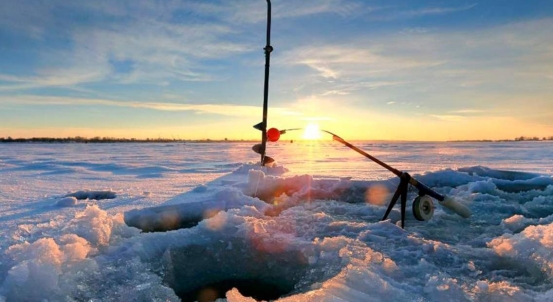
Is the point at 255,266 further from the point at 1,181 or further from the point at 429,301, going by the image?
the point at 1,181

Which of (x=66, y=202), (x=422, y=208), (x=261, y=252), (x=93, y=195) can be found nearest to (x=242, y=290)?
(x=261, y=252)

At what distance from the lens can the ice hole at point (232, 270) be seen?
126 inches

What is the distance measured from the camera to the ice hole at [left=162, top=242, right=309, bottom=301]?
3199 mm

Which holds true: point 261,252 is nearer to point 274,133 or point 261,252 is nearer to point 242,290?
point 242,290

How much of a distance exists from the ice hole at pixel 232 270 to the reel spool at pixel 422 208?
4.50 feet

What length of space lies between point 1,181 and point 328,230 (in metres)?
7.23

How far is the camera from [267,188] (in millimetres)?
7043

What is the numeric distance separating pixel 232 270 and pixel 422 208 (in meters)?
2.16

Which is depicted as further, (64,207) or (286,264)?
(64,207)

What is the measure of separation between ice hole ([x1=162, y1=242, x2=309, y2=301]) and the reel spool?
137 cm

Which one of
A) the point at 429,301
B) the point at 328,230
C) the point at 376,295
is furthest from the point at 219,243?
the point at 429,301

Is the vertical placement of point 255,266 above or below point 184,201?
below

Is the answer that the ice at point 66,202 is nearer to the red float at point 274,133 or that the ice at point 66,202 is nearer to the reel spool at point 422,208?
the red float at point 274,133

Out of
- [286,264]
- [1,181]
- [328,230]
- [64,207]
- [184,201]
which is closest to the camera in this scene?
[286,264]
